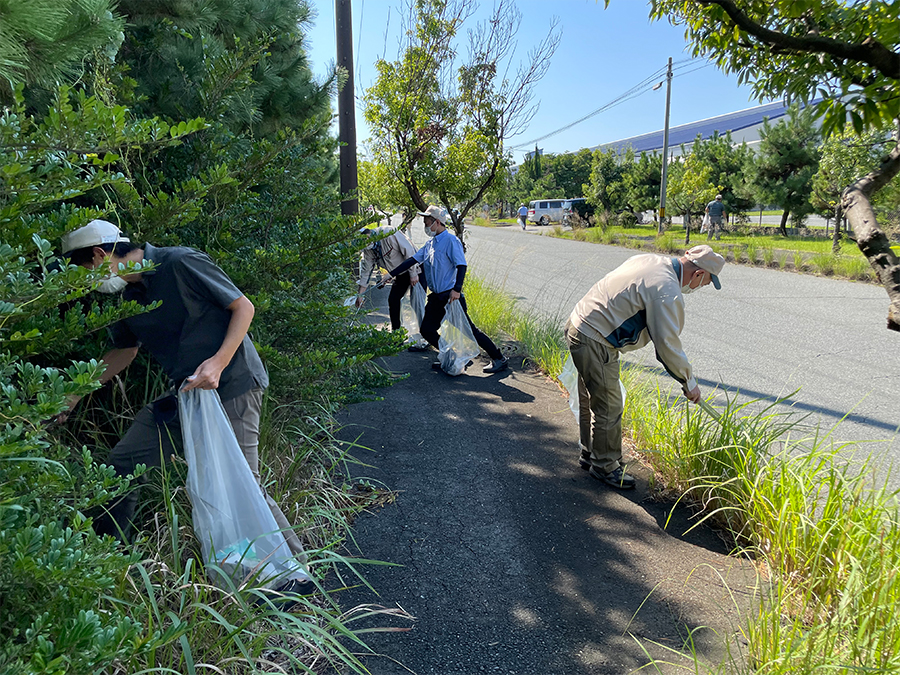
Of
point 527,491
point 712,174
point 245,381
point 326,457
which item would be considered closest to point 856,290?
point 527,491

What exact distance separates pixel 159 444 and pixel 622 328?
8.93ft

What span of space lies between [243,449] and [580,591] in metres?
1.75

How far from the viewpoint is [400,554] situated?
3152mm

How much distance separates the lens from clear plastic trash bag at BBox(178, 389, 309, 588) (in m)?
2.46

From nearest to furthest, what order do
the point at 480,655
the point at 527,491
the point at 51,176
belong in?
the point at 51,176
the point at 480,655
the point at 527,491

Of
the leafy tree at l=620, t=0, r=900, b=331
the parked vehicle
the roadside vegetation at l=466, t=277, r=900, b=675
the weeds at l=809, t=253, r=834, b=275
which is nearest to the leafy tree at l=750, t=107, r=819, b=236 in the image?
the weeds at l=809, t=253, r=834, b=275

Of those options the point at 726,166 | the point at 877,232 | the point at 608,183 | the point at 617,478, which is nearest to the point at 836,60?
the point at 877,232

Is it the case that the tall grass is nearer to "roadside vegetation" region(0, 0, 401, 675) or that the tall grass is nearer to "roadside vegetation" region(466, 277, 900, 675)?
"roadside vegetation" region(0, 0, 401, 675)

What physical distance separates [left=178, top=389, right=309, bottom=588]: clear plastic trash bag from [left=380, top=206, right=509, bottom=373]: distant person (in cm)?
377

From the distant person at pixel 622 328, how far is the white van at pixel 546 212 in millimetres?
42062

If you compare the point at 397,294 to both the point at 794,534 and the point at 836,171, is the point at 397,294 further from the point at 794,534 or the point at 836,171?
the point at 836,171

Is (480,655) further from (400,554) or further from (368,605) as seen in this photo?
(400,554)

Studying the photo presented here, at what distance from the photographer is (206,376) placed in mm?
2500

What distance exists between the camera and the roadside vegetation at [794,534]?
6.75 feet
